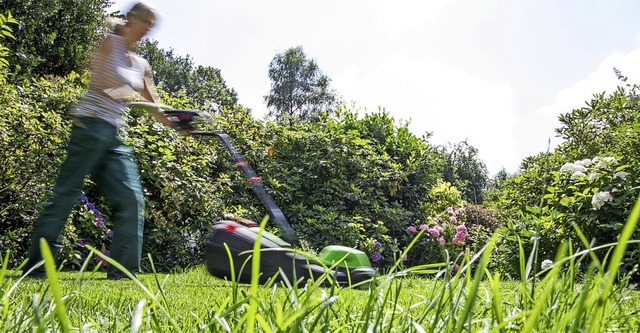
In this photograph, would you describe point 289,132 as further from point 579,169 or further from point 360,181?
point 579,169

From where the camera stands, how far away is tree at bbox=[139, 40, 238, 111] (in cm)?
3747

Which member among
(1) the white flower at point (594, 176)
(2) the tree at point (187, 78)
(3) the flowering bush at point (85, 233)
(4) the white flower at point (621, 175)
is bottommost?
(3) the flowering bush at point (85, 233)

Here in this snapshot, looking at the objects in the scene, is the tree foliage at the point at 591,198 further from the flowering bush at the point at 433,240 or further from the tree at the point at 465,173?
the tree at the point at 465,173

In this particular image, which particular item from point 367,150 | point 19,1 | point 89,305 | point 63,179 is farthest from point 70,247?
point 19,1

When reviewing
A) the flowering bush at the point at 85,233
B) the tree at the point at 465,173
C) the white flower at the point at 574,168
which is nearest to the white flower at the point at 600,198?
the white flower at the point at 574,168

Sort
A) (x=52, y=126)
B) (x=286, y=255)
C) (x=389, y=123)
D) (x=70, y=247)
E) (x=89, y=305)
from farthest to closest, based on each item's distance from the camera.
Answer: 1. (x=389, y=123)
2. (x=52, y=126)
3. (x=70, y=247)
4. (x=286, y=255)
5. (x=89, y=305)

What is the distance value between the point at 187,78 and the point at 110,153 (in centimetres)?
3867

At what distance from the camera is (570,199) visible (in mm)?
4730

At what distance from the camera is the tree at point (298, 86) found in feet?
122

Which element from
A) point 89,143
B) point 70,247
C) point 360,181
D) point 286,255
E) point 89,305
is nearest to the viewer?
point 89,305

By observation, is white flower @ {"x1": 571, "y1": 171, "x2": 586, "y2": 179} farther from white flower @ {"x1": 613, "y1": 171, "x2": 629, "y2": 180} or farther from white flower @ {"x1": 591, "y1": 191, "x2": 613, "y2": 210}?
white flower @ {"x1": 591, "y1": 191, "x2": 613, "y2": 210}

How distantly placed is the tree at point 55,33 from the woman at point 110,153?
32.1ft

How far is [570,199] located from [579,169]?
294mm

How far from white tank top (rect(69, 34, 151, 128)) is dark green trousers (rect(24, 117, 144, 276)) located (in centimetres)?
6
